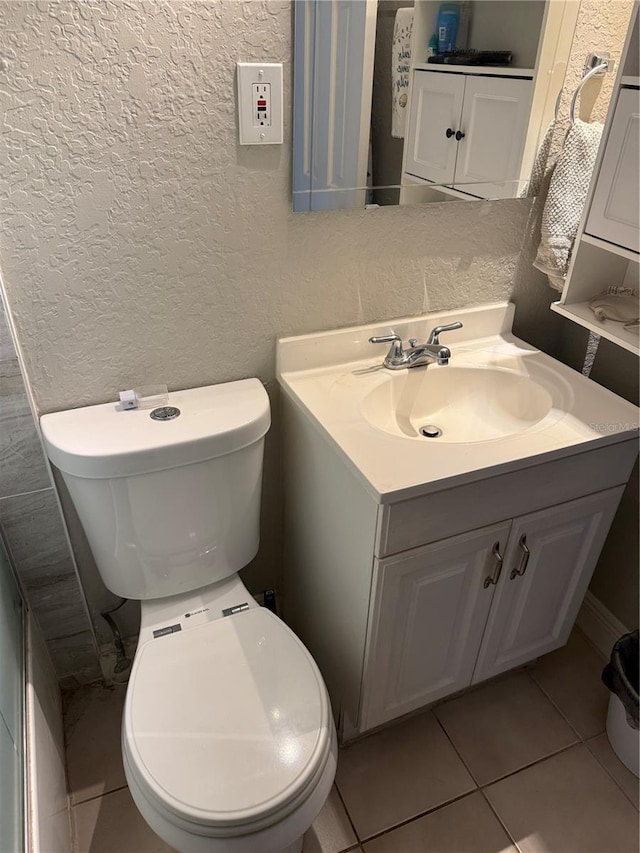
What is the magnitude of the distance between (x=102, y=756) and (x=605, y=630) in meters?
1.35

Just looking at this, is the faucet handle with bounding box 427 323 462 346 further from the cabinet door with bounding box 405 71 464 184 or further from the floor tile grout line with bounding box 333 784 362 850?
the floor tile grout line with bounding box 333 784 362 850

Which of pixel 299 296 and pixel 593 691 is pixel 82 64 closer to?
pixel 299 296

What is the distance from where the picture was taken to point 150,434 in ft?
3.86

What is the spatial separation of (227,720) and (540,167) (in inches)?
51.4

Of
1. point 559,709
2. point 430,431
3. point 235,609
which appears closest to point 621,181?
point 430,431

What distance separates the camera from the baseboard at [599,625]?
5.58 ft

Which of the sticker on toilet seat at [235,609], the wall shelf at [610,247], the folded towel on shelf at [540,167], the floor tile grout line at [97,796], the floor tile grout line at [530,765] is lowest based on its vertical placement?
the floor tile grout line at [530,765]

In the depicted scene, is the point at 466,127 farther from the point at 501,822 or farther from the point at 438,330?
the point at 501,822

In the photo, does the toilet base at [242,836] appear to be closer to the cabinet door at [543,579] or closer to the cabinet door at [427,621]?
the cabinet door at [427,621]

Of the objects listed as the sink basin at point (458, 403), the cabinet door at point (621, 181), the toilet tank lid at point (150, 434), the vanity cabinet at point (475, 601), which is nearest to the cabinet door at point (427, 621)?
the vanity cabinet at point (475, 601)

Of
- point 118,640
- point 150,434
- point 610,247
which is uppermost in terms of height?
point 610,247

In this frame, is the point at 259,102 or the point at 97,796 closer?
the point at 259,102

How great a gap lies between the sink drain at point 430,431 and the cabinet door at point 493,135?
0.52 metres

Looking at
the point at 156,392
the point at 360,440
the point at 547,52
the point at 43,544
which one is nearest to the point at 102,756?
the point at 43,544
